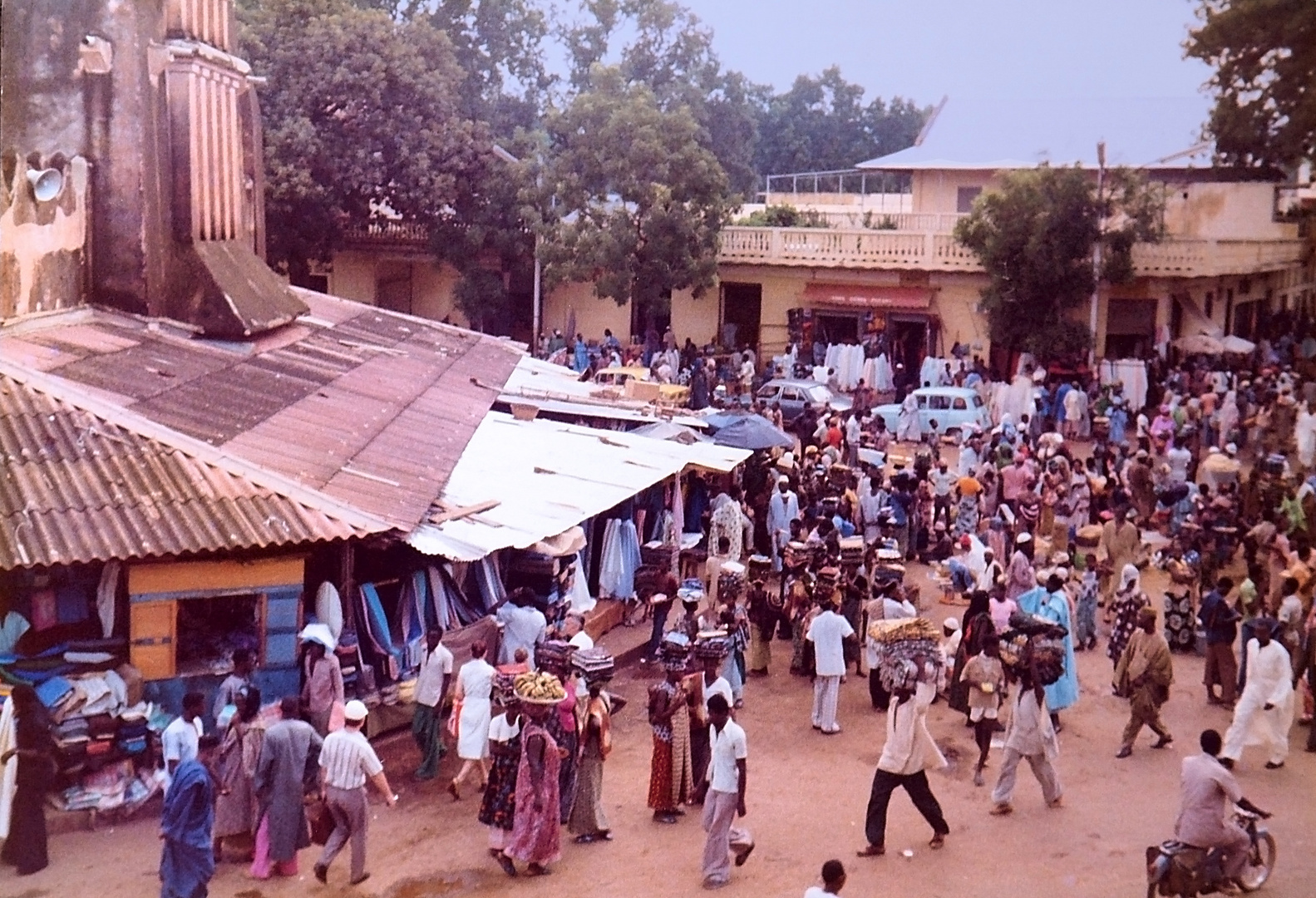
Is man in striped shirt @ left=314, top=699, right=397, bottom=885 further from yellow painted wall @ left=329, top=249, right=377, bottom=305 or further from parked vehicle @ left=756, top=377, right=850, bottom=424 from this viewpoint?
yellow painted wall @ left=329, top=249, right=377, bottom=305

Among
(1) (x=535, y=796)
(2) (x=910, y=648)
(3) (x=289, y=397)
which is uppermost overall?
(3) (x=289, y=397)

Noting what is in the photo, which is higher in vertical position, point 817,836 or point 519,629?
point 519,629

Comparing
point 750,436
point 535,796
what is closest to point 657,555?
point 750,436

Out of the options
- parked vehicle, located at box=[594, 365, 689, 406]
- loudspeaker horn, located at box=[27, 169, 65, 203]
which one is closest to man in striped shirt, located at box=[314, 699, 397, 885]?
loudspeaker horn, located at box=[27, 169, 65, 203]

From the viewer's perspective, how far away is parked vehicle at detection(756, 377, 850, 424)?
80.5 ft

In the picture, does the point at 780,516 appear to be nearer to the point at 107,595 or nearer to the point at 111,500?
the point at 107,595

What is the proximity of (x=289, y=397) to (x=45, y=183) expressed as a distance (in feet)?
10.5

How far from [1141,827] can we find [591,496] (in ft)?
18.8

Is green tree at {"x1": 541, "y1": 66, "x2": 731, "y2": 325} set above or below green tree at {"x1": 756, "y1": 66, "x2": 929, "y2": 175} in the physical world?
below

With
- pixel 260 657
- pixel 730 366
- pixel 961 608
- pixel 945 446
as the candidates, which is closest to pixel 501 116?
pixel 730 366

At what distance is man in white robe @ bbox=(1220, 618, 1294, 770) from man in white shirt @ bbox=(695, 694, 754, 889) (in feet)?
14.1

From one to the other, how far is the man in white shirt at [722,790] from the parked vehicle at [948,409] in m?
16.0

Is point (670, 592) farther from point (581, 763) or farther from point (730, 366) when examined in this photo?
point (730, 366)

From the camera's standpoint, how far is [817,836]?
9539 mm
